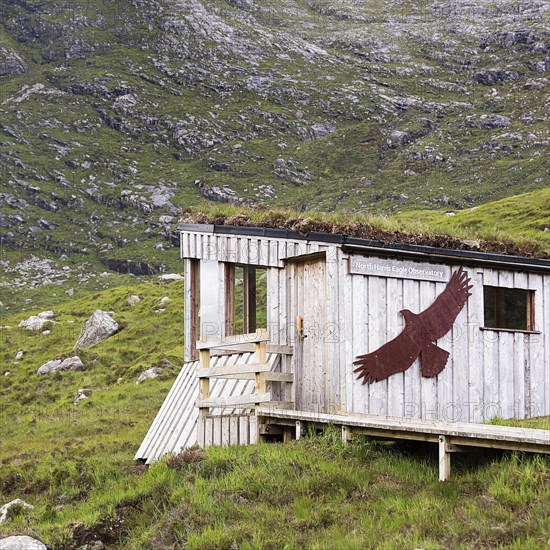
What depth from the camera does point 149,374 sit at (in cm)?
3359

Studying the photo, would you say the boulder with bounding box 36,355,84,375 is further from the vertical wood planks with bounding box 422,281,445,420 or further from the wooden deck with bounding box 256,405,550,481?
the wooden deck with bounding box 256,405,550,481

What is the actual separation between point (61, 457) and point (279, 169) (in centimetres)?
11978

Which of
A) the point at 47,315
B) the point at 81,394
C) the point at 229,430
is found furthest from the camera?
the point at 47,315

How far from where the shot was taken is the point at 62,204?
13575 cm

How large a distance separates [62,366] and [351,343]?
25.7 meters

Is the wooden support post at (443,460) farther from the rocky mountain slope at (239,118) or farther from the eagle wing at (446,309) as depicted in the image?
the rocky mountain slope at (239,118)

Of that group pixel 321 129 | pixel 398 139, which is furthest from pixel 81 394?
pixel 321 129

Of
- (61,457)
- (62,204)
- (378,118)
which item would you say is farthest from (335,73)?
(61,457)

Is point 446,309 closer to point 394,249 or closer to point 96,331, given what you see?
point 394,249

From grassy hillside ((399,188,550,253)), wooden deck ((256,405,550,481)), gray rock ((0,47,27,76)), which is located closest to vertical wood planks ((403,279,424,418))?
wooden deck ((256,405,550,481))

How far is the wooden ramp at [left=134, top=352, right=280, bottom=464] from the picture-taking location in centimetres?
1645

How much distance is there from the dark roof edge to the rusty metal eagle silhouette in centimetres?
47

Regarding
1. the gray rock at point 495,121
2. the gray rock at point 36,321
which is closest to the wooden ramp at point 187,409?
the gray rock at point 36,321

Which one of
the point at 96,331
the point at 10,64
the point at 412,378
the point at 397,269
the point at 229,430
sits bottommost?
the point at 229,430
